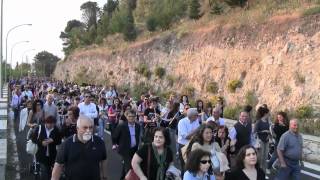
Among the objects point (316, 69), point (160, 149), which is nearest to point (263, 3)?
point (316, 69)

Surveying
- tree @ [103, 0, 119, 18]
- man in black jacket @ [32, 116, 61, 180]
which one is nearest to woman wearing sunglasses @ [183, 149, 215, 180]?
man in black jacket @ [32, 116, 61, 180]

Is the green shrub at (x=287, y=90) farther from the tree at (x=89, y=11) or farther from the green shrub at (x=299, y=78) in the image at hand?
the tree at (x=89, y=11)

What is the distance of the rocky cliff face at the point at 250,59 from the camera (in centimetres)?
2739

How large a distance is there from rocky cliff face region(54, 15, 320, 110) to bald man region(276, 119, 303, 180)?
49.2ft

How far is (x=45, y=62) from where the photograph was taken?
13862 centimetres

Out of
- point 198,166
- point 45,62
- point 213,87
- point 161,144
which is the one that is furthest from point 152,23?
point 45,62

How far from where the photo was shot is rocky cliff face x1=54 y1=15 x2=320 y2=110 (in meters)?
27.4

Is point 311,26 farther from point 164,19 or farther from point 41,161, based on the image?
point 164,19

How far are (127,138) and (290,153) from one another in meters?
2.75

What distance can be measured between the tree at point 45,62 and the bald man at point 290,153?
126705 millimetres

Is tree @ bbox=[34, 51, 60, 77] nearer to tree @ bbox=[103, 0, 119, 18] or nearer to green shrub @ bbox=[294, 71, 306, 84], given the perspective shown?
tree @ bbox=[103, 0, 119, 18]

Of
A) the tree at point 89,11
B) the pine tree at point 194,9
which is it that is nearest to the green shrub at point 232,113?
the pine tree at point 194,9

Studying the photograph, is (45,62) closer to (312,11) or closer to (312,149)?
(312,11)

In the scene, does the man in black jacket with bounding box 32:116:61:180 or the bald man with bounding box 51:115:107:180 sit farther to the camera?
the man in black jacket with bounding box 32:116:61:180
